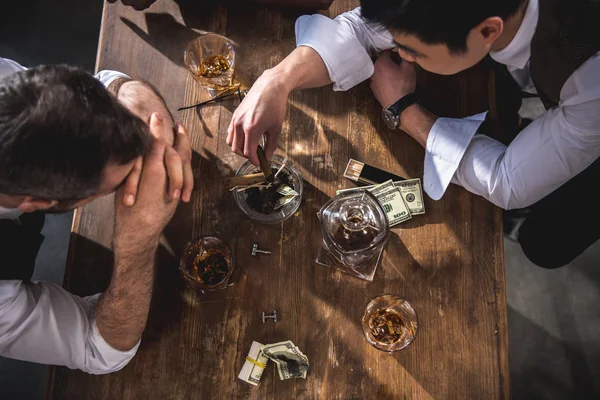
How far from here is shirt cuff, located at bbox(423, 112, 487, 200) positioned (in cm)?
145

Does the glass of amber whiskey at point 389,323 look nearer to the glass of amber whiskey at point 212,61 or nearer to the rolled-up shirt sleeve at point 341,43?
the rolled-up shirt sleeve at point 341,43

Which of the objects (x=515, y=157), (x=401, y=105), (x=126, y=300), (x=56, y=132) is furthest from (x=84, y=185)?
(x=515, y=157)

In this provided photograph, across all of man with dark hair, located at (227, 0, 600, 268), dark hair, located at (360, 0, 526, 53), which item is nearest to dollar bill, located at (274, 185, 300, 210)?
man with dark hair, located at (227, 0, 600, 268)

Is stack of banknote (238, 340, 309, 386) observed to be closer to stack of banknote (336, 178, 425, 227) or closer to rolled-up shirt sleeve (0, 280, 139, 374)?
rolled-up shirt sleeve (0, 280, 139, 374)

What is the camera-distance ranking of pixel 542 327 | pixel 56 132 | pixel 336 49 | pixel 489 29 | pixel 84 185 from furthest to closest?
1. pixel 542 327
2. pixel 336 49
3. pixel 489 29
4. pixel 84 185
5. pixel 56 132

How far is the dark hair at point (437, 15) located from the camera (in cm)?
115

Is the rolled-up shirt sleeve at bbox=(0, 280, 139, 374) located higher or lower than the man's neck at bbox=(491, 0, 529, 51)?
lower

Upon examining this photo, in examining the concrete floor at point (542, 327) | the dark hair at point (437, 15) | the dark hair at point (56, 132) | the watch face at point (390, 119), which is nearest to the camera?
the dark hair at point (56, 132)

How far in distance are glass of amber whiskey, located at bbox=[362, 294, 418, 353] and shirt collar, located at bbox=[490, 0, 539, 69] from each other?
900 millimetres

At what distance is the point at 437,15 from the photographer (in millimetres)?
1160

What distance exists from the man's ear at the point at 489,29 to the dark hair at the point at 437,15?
2cm

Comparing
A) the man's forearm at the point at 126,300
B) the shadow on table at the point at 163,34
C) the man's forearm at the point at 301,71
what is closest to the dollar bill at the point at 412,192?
the man's forearm at the point at 301,71

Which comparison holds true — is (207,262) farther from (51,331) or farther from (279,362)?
(51,331)

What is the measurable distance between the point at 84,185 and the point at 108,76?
0.54 metres
